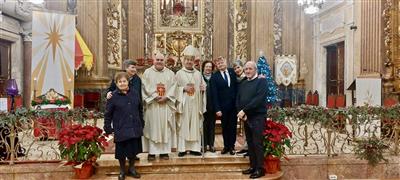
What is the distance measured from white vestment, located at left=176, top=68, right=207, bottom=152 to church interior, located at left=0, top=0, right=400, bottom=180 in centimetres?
24

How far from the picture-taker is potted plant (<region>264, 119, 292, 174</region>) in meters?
5.52

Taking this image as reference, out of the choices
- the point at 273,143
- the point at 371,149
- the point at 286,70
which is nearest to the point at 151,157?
the point at 273,143

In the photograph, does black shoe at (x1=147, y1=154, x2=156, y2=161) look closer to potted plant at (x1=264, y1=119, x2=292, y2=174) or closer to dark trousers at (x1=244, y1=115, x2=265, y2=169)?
dark trousers at (x1=244, y1=115, x2=265, y2=169)

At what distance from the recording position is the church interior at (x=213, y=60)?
5.86 metres

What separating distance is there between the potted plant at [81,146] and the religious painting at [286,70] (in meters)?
9.31

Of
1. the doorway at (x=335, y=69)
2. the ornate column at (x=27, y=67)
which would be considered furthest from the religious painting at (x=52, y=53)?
the doorway at (x=335, y=69)

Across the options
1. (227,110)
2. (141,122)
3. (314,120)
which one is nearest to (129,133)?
(141,122)

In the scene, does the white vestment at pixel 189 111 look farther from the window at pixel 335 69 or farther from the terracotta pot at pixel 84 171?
the window at pixel 335 69

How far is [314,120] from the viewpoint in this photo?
19.9 feet

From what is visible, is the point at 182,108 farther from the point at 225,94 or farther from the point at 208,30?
the point at 208,30

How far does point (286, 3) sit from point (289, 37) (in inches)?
52.0

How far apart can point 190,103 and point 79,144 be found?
1.78m

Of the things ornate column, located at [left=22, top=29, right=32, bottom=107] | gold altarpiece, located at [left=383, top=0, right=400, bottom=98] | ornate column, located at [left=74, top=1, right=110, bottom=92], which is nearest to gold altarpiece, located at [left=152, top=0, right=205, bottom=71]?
ornate column, located at [left=74, top=1, right=110, bottom=92]

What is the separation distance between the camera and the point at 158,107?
226 inches
